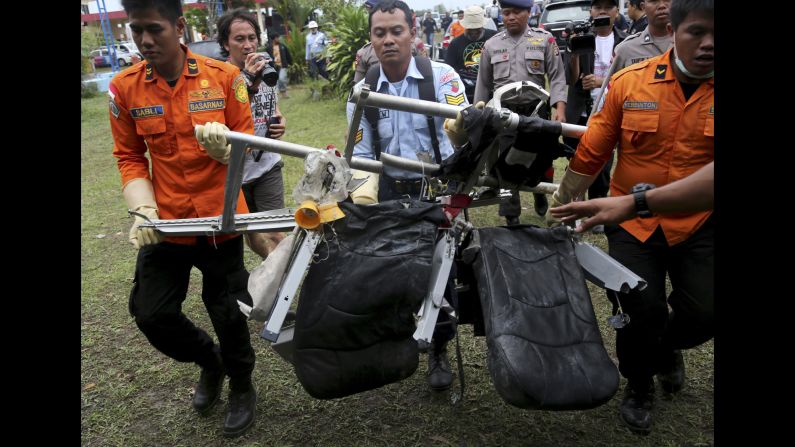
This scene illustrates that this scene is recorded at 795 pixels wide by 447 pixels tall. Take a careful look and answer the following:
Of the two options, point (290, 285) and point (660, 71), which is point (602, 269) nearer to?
point (660, 71)

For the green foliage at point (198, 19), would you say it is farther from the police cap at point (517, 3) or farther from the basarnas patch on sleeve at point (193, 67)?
the basarnas patch on sleeve at point (193, 67)

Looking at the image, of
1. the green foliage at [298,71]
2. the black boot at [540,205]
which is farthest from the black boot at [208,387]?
the green foliage at [298,71]

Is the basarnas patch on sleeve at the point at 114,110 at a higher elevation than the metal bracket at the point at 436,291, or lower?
higher

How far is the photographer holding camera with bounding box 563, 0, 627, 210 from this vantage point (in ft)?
15.3

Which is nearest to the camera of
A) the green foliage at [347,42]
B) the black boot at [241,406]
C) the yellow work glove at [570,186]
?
the yellow work glove at [570,186]

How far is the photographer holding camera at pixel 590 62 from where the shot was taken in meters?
4.66

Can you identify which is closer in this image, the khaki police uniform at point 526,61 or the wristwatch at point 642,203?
the wristwatch at point 642,203

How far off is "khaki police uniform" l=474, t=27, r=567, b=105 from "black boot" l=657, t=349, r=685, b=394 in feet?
8.35

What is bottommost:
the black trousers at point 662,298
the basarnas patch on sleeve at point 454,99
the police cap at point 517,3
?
the black trousers at point 662,298

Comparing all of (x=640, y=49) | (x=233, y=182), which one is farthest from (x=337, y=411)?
(x=640, y=49)

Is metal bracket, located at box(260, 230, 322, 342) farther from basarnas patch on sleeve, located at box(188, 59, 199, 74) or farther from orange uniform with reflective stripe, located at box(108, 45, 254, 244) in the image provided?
basarnas patch on sleeve, located at box(188, 59, 199, 74)

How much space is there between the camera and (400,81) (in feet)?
10.1

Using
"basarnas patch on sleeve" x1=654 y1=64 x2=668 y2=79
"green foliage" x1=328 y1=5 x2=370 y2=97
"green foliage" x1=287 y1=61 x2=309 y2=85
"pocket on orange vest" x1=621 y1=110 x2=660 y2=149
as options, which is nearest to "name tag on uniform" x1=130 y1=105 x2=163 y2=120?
"pocket on orange vest" x1=621 y1=110 x2=660 y2=149

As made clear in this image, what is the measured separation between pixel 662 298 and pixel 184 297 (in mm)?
2170
